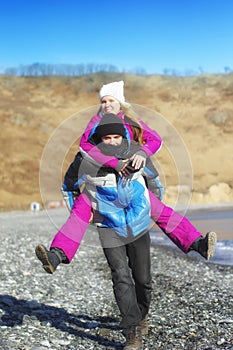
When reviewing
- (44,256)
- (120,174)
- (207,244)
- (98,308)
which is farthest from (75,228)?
(98,308)

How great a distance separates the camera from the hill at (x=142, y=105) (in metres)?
50.7

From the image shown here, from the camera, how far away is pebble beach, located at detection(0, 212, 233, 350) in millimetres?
7070

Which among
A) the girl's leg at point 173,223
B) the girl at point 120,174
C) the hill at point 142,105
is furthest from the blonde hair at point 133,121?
the hill at point 142,105

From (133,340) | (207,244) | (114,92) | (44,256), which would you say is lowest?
(133,340)

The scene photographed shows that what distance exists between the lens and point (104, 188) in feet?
20.4

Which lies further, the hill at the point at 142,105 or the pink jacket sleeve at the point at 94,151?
the hill at the point at 142,105

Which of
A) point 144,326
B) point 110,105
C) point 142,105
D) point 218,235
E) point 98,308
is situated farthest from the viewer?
point 142,105

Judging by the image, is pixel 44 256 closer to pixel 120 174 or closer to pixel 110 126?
pixel 120 174

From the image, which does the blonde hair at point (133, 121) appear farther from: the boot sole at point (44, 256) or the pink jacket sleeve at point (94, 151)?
the boot sole at point (44, 256)

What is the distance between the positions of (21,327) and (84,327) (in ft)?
2.74

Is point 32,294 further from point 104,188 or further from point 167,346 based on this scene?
point 104,188

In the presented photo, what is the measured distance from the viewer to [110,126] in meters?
6.17

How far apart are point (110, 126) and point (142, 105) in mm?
36943

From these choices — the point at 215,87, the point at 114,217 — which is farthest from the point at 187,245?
the point at 215,87
